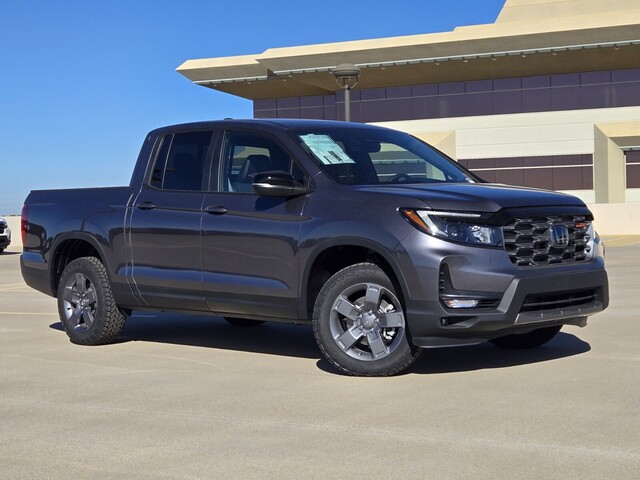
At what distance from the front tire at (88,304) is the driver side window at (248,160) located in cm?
169

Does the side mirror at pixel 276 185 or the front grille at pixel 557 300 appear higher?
the side mirror at pixel 276 185

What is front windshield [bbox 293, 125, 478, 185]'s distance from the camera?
8930 mm

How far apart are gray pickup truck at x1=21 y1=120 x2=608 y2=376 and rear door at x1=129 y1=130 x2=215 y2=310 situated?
14mm

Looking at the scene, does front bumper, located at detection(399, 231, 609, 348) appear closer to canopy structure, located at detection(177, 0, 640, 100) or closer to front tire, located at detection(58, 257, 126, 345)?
front tire, located at detection(58, 257, 126, 345)

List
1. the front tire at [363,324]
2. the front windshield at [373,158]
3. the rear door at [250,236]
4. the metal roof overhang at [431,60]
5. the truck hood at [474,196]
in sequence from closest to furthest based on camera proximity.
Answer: the truck hood at [474,196], the front tire at [363,324], the rear door at [250,236], the front windshield at [373,158], the metal roof overhang at [431,60]

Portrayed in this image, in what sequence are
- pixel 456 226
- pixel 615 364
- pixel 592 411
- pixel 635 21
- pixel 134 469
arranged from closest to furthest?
1. pixel 134 469
2. pixel 592 411
3. pixel 456 226
4. pixel 615 364
5. pixel 635 21

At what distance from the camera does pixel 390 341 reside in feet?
27.1

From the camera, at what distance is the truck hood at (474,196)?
7945mm

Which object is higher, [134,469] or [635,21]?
[635,21]

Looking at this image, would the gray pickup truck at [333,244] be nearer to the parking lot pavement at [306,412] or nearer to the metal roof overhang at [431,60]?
the parking lot pavement at [306,412]

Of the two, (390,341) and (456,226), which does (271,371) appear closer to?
(390,341)

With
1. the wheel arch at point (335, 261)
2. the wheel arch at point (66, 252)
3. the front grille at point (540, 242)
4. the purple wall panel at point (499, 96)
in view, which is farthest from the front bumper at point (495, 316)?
the purple wall panel at point (499, 96)

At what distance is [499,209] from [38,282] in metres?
5.10

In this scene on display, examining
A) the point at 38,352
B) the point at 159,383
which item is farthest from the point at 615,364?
the point at 38,352
